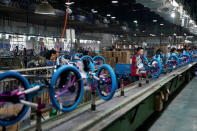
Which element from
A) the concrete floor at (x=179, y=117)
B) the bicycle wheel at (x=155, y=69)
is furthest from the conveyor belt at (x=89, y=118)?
the bicycle wheel at (x=155, y=69)

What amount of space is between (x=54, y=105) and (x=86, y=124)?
0.41 metres

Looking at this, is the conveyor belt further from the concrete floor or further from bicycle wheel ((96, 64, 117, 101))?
the concrete floor

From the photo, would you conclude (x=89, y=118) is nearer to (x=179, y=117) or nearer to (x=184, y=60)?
(x=179, y=117)

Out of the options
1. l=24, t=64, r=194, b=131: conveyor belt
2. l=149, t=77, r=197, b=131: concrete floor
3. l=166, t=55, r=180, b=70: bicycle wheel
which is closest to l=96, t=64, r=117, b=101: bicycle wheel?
l=24, t=64, r=194, b=131: conveyor belt

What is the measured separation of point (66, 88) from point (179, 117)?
12.6 ft

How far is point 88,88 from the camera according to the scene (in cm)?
281

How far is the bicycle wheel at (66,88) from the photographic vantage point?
205 cm

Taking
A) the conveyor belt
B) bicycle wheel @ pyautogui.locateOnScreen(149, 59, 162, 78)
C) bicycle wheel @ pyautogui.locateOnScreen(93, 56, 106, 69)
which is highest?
bicycle wheel @ pyautogui.locateOnScreen(93, 56, 106, 69)

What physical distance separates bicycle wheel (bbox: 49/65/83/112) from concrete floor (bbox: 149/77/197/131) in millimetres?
2665

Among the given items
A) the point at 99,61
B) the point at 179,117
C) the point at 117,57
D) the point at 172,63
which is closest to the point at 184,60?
the point at 172,63

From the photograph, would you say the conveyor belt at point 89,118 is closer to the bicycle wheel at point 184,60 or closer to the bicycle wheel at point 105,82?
the bicycle wheel at point 105,82

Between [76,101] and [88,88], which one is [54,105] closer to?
[76,101]

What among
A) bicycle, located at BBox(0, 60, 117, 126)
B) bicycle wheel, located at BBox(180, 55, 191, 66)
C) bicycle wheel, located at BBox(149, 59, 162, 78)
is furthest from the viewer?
bicycle wheel, located at BBox(180, 55, 191, 66)

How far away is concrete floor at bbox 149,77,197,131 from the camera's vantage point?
448 cm
